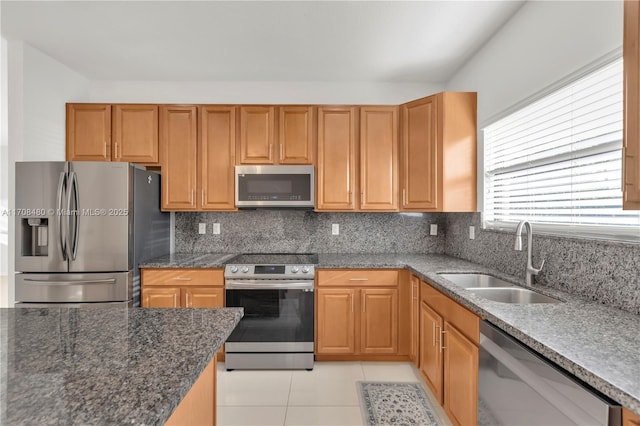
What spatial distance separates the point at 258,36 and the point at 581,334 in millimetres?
2654

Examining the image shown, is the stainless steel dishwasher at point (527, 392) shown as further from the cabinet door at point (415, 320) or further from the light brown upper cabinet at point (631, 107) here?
the cabinet door at point (415, 320)

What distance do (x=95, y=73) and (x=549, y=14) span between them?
377 centimetres

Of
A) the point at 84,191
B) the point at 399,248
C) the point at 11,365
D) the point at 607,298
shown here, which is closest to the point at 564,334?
the point at 607,298

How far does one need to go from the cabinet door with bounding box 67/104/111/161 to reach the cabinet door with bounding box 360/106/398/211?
243cm

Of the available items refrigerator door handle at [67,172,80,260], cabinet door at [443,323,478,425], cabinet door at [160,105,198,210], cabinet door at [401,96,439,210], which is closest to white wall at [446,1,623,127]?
cabinet door at [401,96,439,210]

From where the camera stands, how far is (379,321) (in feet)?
9.22

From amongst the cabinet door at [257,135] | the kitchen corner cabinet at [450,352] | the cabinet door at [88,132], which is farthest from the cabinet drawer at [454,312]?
the cabinet door at [88,132]

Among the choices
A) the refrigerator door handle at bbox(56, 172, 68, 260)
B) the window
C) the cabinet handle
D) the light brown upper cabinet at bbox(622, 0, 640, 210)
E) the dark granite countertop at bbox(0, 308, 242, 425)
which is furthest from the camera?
the refrigerator door handle at bbox(56, 172, 68, 260)

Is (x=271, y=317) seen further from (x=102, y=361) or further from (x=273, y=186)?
(x=102, y=361)

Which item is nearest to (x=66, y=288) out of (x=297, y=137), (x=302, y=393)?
(x=302, y=393)

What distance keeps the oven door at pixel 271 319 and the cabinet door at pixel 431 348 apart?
2.98 ft

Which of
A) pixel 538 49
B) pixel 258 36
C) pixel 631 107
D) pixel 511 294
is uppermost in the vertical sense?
pixel 258 36

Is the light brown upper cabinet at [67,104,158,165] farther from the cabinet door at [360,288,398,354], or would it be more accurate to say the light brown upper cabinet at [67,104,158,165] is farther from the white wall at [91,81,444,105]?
the cabinet door at [360,288,398,354]

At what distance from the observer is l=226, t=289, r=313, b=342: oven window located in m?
2.73
